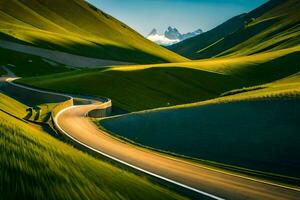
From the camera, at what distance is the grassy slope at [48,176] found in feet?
29.9

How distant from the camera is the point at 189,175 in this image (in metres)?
25.6

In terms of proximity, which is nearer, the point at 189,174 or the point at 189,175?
the point at 189,175

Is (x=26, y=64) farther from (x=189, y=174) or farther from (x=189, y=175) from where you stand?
(x=189, y=175)

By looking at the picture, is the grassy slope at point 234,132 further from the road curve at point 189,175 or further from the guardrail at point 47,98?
the guardrail at point 47,98

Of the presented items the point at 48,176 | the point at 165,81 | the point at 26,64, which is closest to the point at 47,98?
the point at 165,81

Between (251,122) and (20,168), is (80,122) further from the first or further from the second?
(20,168)

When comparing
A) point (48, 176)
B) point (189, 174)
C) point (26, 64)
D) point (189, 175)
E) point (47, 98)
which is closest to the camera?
point (48, 176)

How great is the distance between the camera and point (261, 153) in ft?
97.8

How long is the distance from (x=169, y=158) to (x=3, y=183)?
22243 mm

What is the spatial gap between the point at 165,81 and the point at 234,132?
72.3 m

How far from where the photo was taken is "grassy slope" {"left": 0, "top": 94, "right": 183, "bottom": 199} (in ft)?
29.9

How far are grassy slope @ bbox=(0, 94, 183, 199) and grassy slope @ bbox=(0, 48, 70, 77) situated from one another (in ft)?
409

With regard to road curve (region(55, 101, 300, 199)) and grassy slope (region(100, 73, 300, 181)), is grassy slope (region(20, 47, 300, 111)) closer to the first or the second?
grassy slope (region(100, 73, 300, 181))

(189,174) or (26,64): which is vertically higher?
(26,64)
